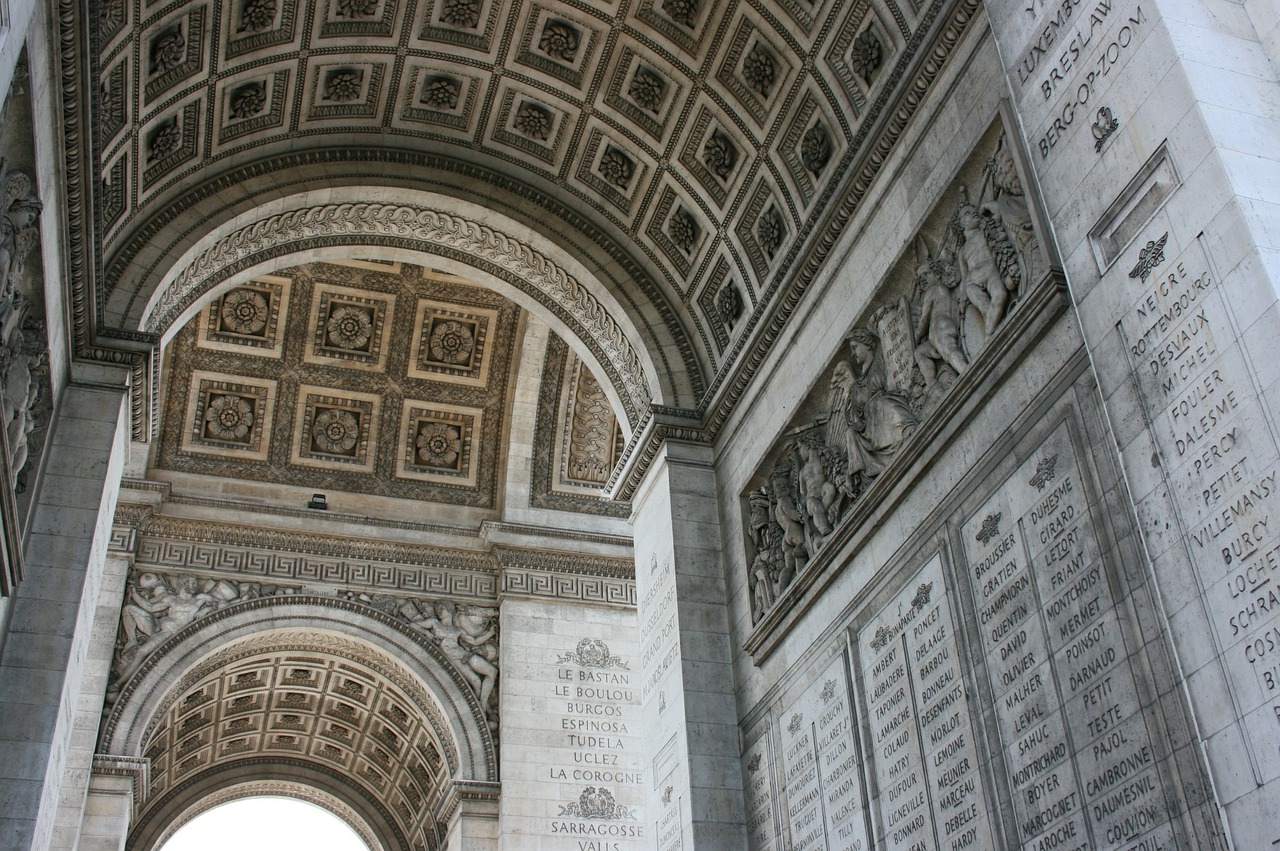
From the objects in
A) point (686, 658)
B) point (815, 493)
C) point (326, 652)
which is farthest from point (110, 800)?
point (815, 493)

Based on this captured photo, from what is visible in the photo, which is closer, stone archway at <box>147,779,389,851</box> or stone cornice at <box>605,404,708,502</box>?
stone cornice at <box>605,404,708,502</box>

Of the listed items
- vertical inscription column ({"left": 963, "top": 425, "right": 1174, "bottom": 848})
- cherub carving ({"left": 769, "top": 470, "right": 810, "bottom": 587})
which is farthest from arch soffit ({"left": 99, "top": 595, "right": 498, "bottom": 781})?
vertical inscription column ({"left": 963, "top": 425, "right": 1174, "bottom": 848})

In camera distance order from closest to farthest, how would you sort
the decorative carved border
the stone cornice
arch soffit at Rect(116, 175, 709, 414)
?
the stone cornice < arch soffit at Rect(116, 175, 709, 414) < the decorative carved border

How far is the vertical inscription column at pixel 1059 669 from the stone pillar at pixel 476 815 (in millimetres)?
12679

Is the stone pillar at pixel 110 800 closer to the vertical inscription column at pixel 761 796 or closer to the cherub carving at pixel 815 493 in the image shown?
the vertical inscription column at pixel 761 796

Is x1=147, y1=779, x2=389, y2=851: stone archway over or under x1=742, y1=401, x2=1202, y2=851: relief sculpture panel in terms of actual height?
over

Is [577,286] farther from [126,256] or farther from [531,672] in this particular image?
[531,672]

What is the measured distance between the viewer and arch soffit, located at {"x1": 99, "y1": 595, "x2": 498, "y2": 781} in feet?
68.7

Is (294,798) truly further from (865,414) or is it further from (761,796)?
(865,414)

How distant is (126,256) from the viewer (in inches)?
604

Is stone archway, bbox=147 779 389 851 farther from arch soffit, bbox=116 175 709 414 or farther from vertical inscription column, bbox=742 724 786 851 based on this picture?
vertical inscription column, bbox=742 724 786 851

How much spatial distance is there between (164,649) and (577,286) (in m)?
9.46

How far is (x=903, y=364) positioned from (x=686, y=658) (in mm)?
4695

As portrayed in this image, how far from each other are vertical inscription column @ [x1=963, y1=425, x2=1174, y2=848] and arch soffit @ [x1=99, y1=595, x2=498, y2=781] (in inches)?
520
